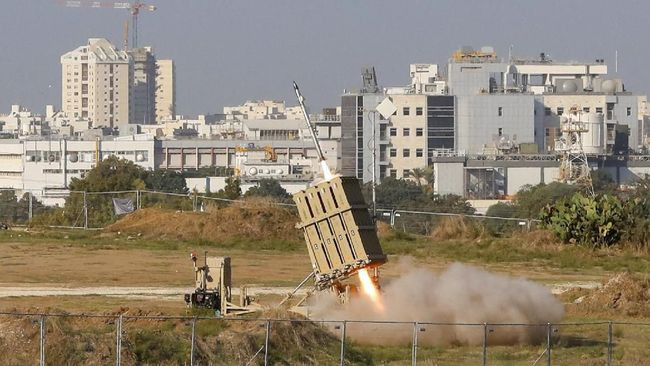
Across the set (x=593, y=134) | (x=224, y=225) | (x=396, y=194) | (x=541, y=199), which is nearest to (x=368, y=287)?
(x=224, y=225)

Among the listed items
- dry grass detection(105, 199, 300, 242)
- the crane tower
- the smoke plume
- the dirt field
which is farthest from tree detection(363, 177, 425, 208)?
the smoke plume

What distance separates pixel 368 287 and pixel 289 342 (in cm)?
556

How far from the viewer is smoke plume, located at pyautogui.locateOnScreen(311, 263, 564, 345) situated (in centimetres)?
3519

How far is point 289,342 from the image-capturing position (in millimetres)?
31984

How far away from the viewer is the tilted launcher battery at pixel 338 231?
3703cm

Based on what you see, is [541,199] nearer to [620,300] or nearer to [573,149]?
[573,149]

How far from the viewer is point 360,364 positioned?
32.2m

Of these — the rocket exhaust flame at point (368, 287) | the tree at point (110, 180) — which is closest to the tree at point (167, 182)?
the tree at point (110, 180)

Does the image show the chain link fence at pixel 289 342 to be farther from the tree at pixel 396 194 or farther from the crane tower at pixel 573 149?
the crane tower at pixel 573 149

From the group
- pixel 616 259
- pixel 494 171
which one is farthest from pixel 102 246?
pixel 494 171

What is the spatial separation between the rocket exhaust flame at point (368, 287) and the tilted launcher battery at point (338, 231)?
27cm

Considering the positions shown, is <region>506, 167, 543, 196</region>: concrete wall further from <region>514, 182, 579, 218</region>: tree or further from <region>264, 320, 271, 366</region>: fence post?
<region>264, 320, 271, 366</region>: fence post

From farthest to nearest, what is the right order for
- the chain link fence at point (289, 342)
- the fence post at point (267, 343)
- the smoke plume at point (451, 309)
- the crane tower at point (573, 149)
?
the crane tower at point (573, 149)
the smoke plume at point (451, 309)
the chain link fence at point (289, 342)
the fence post at point (267, 343)

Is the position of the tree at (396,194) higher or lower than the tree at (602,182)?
lower
